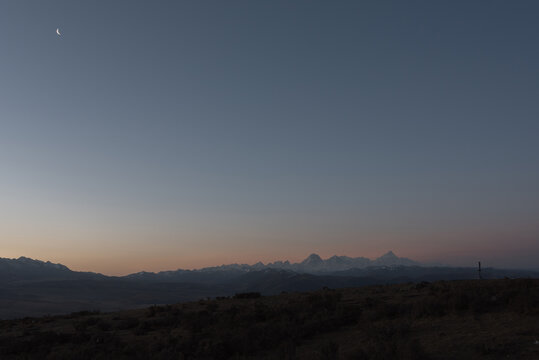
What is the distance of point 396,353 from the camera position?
10.4 m

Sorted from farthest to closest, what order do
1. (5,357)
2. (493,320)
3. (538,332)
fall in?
(5,357) → (493,320) → (538,332)

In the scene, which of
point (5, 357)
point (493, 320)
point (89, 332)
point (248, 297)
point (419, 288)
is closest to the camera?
point (493, 320)

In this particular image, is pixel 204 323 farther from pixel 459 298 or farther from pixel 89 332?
pixel 459 298

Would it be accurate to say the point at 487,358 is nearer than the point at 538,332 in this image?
Yes

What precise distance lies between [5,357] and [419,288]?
A: 87.2 feet

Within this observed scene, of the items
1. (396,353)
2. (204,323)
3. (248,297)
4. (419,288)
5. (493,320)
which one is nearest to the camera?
(396,353)

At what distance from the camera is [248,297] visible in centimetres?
3238

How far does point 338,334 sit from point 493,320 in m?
6.14

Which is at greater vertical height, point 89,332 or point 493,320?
point 493,320

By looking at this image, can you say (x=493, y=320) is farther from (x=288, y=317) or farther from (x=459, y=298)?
(x=288, y=317)

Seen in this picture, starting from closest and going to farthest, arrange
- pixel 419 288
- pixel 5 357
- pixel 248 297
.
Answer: pixel 5 357, pixel 419 288, pixel 248 297

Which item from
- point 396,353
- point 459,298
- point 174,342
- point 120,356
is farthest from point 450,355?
point 120,356

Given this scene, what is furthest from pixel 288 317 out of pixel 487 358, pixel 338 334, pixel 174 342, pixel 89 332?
pixel 89 332

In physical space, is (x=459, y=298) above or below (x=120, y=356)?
above
